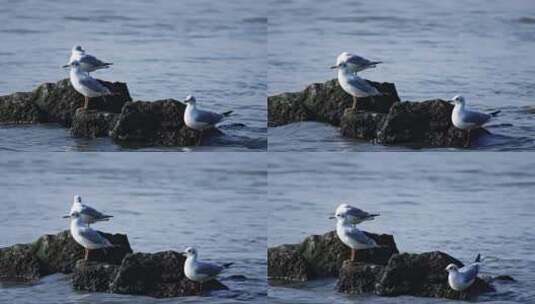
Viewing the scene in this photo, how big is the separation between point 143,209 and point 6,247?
0.80 m

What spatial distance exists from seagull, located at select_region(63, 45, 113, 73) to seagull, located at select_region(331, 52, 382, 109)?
133 centimetres

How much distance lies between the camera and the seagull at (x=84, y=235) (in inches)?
373

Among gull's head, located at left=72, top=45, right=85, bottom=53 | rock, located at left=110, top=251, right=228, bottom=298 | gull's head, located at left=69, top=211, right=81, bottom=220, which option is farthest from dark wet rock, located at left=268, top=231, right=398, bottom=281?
gull's head, located at left=72, top=45, right=85, bottom=53

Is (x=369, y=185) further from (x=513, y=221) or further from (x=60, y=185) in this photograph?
(x=60, y=185)

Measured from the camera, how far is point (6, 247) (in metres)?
9.60

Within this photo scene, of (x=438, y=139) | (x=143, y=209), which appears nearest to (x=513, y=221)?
(x=438, y=139)

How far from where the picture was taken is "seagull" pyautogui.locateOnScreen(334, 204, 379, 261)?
30.8ft

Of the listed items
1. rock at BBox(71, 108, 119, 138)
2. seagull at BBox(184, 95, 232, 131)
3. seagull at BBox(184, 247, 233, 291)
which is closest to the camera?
seagull at BBox(184, 247, 233, 291)

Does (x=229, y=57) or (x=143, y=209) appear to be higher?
→ (x=229, y=57)

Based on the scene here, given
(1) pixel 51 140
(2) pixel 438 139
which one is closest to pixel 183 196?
(1) pixel 51 140

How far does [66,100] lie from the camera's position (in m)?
9.73

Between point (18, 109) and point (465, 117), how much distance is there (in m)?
2.52

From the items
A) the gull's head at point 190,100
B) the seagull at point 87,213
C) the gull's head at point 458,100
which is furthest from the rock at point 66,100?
the gull's head at point 458,100

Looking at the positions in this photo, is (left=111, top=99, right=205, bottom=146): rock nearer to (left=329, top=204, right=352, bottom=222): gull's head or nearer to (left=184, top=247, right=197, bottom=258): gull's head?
(left=184, top=247, right=197, bottom=258): gull's head
